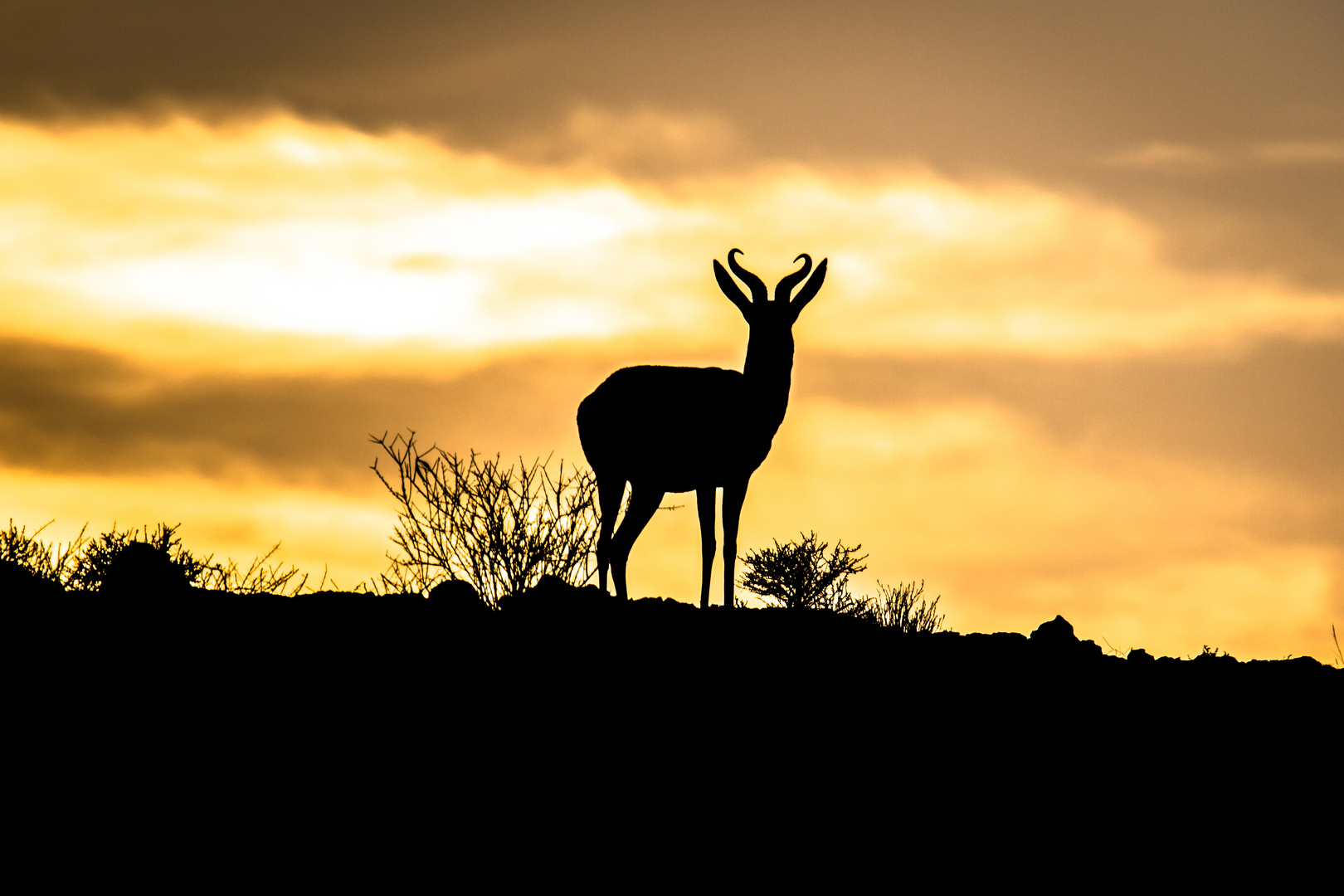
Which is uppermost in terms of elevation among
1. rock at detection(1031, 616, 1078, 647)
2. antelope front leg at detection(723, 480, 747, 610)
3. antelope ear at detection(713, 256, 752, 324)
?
antelope ear at detection(713, 256, 752, 324)

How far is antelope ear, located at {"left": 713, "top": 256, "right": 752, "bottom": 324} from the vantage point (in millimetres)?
16516

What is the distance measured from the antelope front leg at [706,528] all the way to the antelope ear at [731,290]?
2217 millimetres

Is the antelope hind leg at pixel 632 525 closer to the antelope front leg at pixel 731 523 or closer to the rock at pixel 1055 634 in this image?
the antelope front leg at pixel 731 523

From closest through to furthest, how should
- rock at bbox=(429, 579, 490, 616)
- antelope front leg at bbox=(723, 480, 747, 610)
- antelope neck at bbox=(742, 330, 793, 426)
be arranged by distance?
rock at bbox=(429, 579, 490, 616) < antelope front leg at bbox=(723, 480, 747, 610) < antelope neck at bbox=(742, 330, 793, 426)

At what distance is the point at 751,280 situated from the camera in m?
16.5

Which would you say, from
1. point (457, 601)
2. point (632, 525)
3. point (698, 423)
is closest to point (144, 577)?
point (457, 601)

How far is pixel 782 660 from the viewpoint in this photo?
1347cm

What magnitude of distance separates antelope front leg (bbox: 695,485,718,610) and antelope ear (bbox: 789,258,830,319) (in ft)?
8.03

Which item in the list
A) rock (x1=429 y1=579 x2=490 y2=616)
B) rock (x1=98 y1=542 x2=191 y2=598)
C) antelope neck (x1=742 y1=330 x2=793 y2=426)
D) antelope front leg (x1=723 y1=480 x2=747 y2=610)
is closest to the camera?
rock (x1=429 y1=579 x2=490 y2=616)

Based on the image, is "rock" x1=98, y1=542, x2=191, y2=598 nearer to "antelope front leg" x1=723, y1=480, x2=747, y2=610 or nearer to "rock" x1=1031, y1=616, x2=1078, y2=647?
"antelope front leg" x1=723, y1=480, x2=747, y2=610

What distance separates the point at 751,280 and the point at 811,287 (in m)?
0.71

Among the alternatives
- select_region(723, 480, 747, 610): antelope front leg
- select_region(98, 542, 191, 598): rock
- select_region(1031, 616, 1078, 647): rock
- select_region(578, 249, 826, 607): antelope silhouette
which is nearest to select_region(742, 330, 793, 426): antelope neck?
select_region(578, 249, 826, 607): antelope silhouette

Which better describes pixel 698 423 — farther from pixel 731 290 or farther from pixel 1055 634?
pixel 1055 634

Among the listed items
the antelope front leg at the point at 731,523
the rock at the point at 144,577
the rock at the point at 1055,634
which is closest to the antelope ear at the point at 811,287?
the antelope front leg at the point at 731,523
